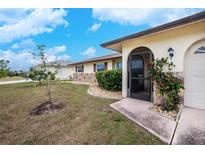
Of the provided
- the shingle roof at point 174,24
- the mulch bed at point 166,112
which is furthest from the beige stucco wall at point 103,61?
the mulch bed at point 166,112

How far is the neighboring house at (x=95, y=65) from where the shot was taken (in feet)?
50.3

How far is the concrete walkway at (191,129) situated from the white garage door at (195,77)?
67 cm

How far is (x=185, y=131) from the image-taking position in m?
4.02

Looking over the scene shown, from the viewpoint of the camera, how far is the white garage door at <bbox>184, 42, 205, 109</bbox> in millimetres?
5688

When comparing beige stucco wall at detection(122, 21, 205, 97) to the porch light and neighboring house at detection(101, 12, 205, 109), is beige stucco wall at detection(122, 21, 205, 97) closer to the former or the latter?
neighboring house at detection(101, 12, 205, 109)

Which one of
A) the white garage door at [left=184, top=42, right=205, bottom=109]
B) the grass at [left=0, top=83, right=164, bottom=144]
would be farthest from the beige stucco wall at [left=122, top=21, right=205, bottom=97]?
the grass at [left=0, top=83, right=164, bottom=144]

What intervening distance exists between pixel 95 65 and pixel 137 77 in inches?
399

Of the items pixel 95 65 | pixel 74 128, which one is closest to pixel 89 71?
pixel 95 65

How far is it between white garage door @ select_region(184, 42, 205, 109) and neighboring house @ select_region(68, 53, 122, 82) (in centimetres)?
859

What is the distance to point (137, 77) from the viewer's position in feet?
28.0

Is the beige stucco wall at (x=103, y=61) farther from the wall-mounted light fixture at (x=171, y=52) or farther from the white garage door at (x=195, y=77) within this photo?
the white garage door at (x=195, y=77)

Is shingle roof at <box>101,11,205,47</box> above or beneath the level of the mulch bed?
above
